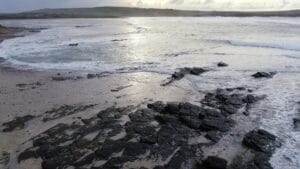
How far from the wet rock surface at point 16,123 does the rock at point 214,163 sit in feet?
19.7

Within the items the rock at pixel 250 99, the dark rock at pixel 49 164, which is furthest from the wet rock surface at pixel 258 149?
the dark rock at pixel 49 164

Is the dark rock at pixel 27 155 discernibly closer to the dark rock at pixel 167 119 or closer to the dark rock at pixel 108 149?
the dark rock at pixel 108 149

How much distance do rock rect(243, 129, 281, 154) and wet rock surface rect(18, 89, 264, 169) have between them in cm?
81

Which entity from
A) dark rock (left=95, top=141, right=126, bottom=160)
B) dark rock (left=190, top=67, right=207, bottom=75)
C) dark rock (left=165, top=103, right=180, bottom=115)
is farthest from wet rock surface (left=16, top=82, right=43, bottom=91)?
dark rock (left=95, top=141, right=126, bottom=160)

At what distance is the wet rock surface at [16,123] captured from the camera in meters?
11.5

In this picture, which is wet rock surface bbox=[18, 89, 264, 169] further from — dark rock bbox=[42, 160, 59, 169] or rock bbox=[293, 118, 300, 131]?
rock bbox=[293, 118, 300, 131]

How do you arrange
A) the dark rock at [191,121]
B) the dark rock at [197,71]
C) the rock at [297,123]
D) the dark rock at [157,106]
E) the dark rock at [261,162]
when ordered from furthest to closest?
1. the dark rock at [197,71]
2. the dark rock at [157,106]
3. the rock at [297,123]
4. the dark rock at [191,121]
5. the dark rock at [261,162]

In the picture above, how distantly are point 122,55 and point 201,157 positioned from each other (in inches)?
829

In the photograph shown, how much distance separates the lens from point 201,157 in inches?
365

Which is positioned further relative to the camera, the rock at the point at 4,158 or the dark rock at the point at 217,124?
the dark rock at the point at 217,124

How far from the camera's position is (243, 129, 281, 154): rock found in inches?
383

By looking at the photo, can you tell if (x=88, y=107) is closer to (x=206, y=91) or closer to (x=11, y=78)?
(x=206, y=91)

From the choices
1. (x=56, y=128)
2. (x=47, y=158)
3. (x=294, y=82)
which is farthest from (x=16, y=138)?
(x=294, y=82)

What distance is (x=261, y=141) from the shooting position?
10.1 meters
